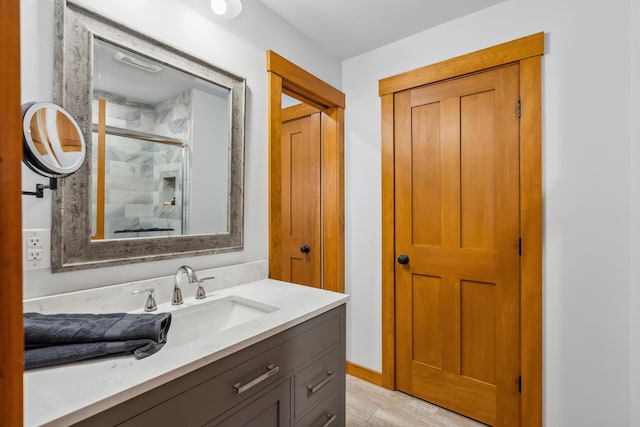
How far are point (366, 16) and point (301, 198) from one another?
136 centimetres

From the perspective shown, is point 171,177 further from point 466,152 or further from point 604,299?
point 604,299

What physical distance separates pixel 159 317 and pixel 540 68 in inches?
82.5

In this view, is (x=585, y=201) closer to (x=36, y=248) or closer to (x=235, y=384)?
(x=235, y=384)

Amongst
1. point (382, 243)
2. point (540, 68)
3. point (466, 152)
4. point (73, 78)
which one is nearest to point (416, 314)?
point (382, 243)

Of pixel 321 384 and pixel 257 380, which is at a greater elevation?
pixel 257 380

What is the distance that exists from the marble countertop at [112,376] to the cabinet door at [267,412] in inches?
7.4

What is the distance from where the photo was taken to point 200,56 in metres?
1.44

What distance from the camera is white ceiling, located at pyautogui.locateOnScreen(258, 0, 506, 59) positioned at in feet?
5.80

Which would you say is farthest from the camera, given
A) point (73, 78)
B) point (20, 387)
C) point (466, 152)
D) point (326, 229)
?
point (326, 229)

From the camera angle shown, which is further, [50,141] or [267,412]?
[267,412]

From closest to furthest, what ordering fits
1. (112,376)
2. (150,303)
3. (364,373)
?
(112,376)
(150,303)
(364,373)

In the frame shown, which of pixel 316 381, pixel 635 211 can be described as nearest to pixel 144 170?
pixel 316 381

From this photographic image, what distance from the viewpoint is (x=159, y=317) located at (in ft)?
2.89

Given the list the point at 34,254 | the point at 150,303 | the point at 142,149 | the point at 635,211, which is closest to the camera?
the point at 34,254
